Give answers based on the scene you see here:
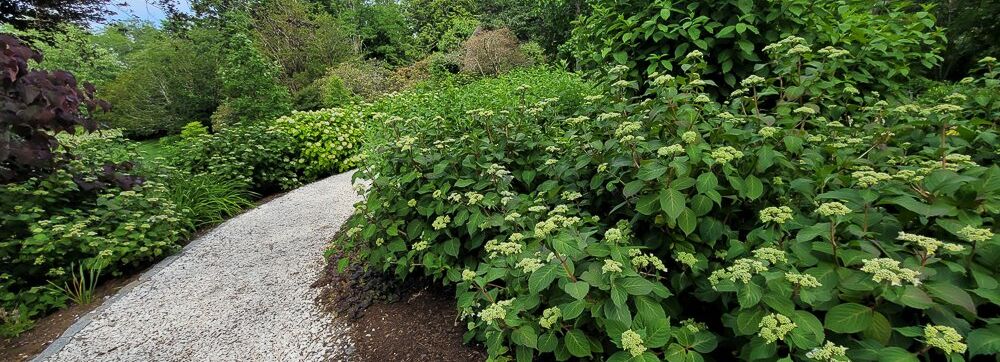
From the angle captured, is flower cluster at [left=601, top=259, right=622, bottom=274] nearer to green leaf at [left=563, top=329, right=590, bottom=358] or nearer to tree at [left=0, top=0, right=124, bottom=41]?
green leaf at [left=563, top=329, right=590, bottom=358]

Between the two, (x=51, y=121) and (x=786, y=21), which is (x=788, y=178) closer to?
(x=786, y=21)

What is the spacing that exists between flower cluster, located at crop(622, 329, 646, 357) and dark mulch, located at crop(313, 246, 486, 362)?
984 mm

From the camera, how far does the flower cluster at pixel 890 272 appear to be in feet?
2.82

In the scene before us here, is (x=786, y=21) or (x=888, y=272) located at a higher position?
(x=786, y=21)

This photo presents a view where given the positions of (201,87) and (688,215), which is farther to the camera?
(201,87)

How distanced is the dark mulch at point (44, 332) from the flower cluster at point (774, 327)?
369 centimetres

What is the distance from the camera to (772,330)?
3.15ft

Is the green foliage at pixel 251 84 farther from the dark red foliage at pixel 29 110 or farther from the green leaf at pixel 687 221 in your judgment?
the green leaf at pixel 687 221

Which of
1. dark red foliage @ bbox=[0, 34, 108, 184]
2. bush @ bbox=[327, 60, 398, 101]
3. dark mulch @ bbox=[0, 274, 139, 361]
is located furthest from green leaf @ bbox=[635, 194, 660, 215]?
bush @ bbox=[327, 60, 398, 101]

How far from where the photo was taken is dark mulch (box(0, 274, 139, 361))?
7.83 ft

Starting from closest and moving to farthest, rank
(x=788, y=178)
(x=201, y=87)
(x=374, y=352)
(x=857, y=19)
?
(x=788, y=178), (x=374, y=352), (x=857, y=19), (x=201, y=87)

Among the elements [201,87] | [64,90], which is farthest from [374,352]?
[201,87]

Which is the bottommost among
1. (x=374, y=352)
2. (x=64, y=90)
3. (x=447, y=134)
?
(x=374, y=352)

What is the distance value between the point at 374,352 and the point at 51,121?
301cm
